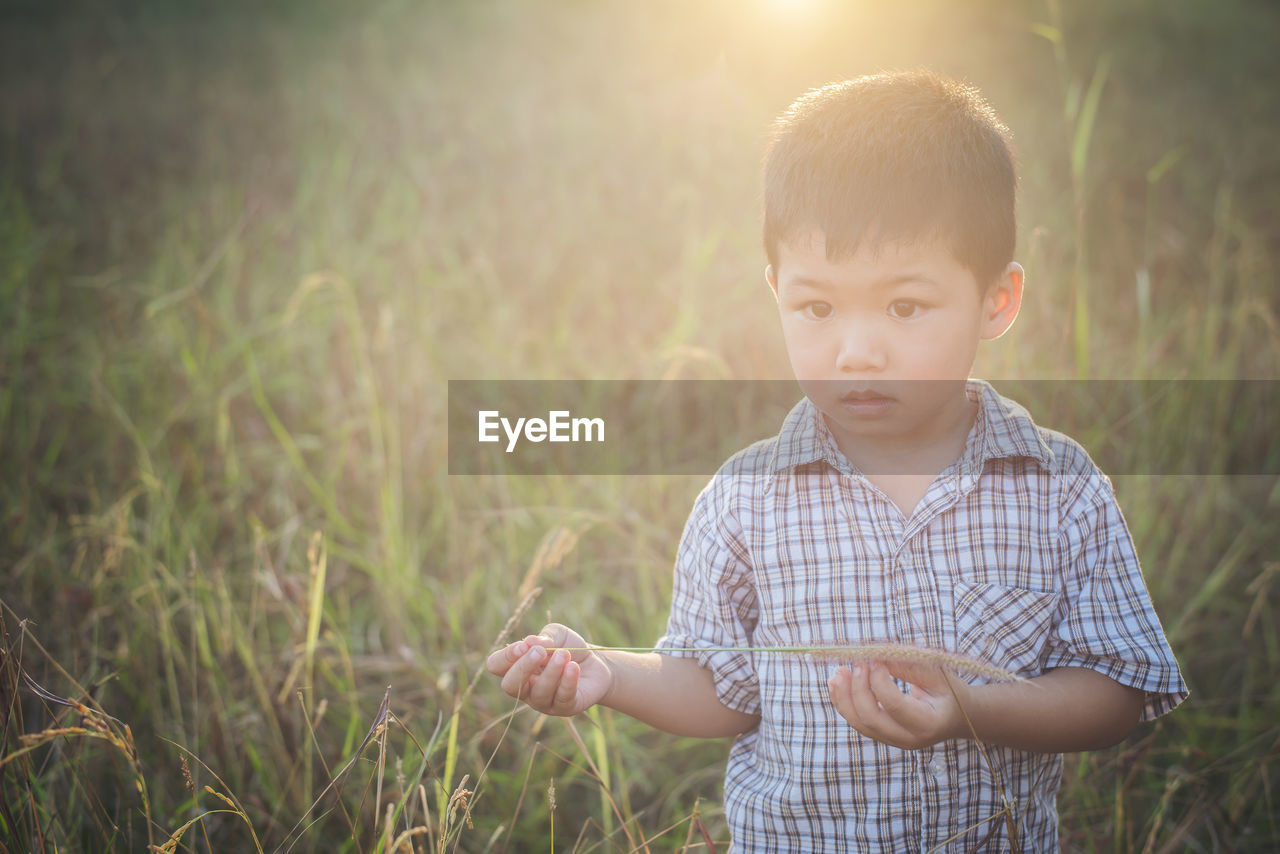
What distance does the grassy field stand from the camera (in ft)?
5.84

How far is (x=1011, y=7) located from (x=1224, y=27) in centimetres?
153

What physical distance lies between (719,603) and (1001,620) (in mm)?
351

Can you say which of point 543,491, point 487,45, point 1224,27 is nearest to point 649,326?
point 543,491

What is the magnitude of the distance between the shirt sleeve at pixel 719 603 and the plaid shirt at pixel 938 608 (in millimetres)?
39

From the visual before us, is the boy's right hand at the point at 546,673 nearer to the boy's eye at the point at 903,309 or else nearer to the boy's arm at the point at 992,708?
the boy's arm at the point at 992,708

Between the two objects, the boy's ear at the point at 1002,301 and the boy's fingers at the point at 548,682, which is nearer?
the boy's fingers at the point at 548,682

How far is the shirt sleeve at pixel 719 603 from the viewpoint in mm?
1247

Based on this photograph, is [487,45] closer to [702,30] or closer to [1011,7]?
[702,30]

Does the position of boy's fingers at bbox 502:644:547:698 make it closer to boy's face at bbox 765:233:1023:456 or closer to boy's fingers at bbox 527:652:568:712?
boy's fingers at bbox 527:652:568:712

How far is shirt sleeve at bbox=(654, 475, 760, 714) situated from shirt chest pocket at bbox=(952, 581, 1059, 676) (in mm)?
280

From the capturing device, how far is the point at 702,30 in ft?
19.6

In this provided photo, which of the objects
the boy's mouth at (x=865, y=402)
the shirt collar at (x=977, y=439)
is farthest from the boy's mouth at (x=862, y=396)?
the shirt collar at (x=977, y=439)

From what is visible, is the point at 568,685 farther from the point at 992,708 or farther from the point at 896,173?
the point at 896,173

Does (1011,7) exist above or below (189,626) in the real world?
above
